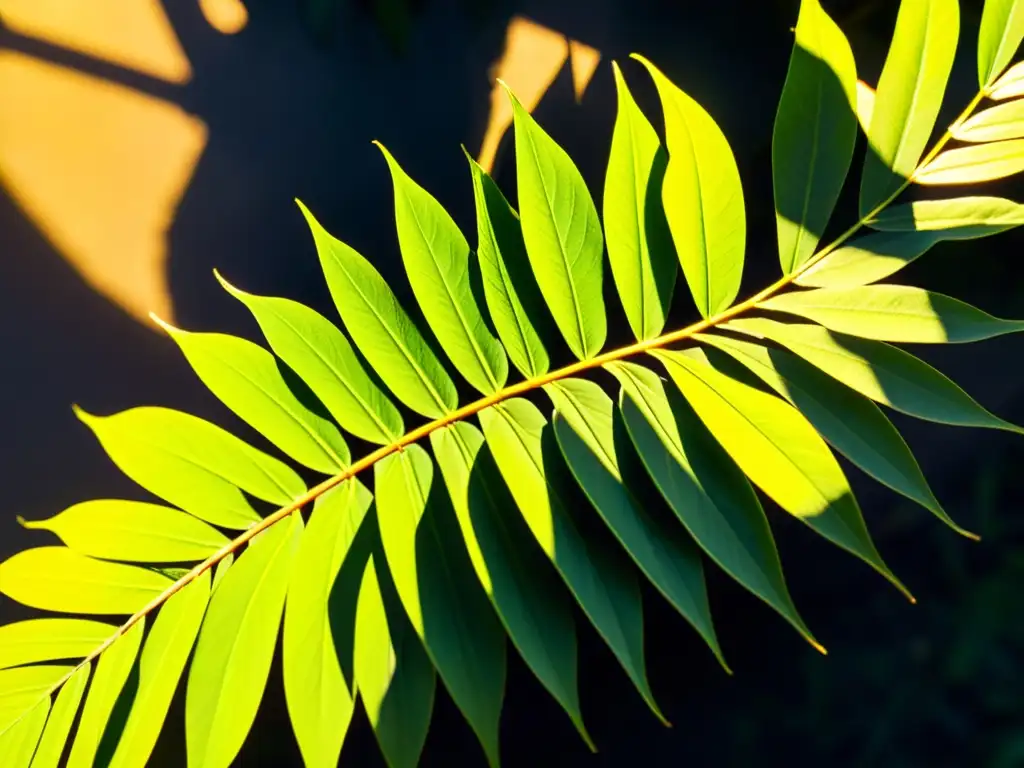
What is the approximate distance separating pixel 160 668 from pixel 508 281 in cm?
36

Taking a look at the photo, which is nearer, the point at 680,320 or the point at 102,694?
the point at 102,694

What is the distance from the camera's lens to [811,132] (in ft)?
1.72

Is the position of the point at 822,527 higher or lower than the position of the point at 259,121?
lower

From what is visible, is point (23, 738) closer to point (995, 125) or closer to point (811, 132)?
point (811, 132)

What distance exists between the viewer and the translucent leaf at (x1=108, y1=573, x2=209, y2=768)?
0.50 m

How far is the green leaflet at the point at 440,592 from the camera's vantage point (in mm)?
470

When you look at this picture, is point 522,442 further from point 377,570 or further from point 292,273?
point 292,273

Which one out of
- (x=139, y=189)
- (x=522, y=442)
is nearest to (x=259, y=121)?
(x=139, y=189)

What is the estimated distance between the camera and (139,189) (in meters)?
0.66


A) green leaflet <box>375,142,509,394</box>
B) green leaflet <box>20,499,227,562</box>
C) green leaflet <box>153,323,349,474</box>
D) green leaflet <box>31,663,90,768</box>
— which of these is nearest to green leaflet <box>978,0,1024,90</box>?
green leaflet <box>375,142,509,394</box>

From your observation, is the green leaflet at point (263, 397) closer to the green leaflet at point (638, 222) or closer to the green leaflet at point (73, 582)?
the green leaflet at point (73, 582)

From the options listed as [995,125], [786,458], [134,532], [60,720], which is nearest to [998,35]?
[995,125]

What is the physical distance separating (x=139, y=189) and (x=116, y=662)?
1.31ft

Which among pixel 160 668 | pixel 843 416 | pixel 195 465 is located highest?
pixel 195 465
